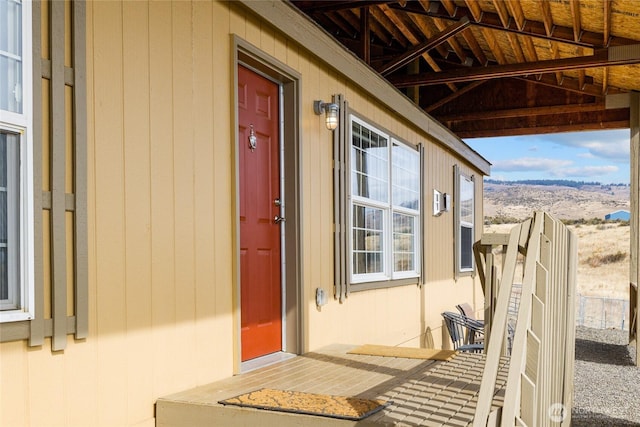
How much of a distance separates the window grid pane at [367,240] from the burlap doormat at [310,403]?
244cm

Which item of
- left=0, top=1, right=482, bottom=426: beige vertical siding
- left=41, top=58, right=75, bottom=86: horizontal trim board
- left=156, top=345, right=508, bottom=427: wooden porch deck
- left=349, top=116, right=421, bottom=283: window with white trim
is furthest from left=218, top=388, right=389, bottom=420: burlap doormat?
left=349, top=116, right=421, bottom=283: window with white trim

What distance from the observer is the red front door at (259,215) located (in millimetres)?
3850

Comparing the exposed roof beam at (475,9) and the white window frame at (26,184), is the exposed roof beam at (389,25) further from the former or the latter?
the white window frame at (26,184)

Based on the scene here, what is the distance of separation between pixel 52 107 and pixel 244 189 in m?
1.63

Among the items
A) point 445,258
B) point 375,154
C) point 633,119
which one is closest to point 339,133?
point 375,154

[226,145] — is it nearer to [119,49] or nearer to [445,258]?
[119,49]

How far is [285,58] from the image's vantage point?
4234mm

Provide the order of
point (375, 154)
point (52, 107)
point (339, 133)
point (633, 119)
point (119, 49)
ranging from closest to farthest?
point (52, 107)
point (119, 49)
point (339, 133)
point (375, 154)
point (633, 119)

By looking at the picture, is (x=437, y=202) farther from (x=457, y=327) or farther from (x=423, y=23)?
(x=423, y=23)

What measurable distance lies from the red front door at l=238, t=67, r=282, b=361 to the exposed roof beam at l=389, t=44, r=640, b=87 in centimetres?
447

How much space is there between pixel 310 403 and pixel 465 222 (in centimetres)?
749

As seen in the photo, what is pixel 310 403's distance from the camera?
288cm

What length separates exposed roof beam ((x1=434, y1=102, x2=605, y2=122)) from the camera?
32.5 ft

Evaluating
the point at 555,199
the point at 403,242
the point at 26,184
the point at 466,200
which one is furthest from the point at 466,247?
the point at 555,199
